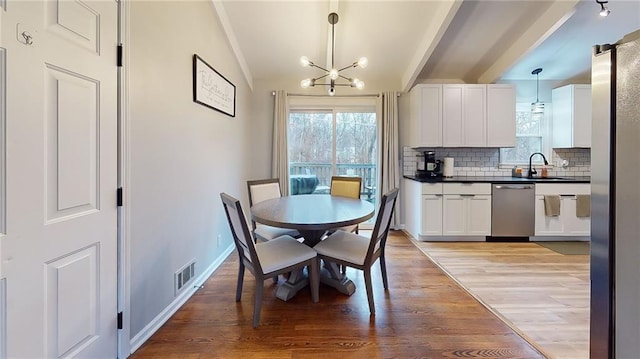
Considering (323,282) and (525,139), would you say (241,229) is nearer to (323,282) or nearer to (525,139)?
(323,282)

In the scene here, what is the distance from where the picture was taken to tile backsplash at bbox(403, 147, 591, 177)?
14.0 ft

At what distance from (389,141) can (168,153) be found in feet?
Result: 10.6

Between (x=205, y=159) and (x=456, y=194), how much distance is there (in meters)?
3.23

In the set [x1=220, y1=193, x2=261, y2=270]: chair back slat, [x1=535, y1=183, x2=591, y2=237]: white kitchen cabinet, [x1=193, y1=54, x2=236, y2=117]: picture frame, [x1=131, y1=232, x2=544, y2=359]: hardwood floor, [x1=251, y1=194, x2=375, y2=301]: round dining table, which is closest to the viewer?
[x1=131, y1=232, x2=544, y2=359]: hardwood floor

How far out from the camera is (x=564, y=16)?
9.02 ft

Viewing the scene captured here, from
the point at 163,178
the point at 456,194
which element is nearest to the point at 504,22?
the point at 456,194

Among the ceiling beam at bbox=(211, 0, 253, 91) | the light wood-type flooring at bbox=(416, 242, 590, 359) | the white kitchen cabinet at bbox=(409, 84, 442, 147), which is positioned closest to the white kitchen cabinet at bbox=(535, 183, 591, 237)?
the light wood-type flooring at bbox=(416, 242, 590, 359)

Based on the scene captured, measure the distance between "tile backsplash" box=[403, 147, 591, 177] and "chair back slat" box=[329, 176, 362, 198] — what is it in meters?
1.65

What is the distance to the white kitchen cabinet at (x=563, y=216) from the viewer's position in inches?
144

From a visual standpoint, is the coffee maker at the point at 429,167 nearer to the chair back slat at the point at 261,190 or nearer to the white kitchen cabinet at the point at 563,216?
the white kitchen cabinet at the point at 563,216

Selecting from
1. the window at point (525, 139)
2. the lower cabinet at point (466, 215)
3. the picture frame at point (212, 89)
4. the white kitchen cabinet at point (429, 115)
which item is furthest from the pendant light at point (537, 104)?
the picture frame at point (212, 89)

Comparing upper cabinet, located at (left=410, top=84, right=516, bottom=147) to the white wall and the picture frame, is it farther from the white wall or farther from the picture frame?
the white wall

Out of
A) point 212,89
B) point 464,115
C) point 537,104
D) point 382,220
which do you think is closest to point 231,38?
point 212,89

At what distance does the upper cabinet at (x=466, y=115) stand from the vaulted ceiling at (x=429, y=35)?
321 millimetres
